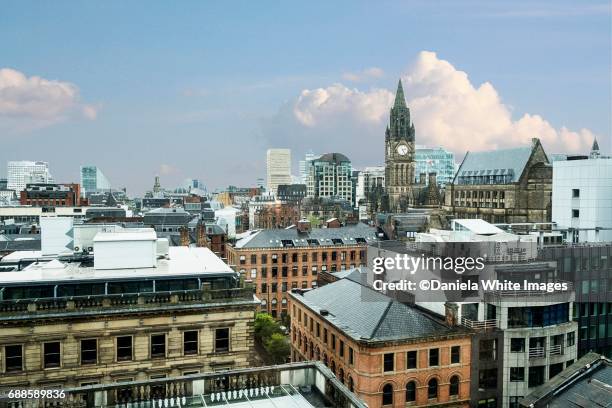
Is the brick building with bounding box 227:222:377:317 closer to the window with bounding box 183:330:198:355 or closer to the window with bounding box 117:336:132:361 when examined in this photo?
the window with bounding box 183:330:198:355

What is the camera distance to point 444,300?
151ft

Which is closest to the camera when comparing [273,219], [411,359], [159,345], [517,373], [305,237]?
[159,345]

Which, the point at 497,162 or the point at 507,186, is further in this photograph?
the point at 497,162

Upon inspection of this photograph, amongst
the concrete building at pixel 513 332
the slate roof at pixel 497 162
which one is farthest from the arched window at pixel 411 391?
the slate roof at pixel 497 162

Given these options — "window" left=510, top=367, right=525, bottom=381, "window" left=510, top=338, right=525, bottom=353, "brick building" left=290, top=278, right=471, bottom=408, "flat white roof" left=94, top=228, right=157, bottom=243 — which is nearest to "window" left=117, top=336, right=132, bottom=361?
"flat white roof" left=94, top=228, right=157, bottom=243

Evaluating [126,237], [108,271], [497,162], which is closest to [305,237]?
[126,237]

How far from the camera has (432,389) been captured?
41500 mm

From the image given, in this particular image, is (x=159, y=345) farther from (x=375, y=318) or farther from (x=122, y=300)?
(x=375, y=318)

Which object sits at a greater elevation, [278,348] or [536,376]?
[536,376]

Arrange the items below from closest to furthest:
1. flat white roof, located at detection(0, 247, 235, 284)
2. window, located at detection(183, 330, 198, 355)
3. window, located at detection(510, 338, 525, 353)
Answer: window, located at detection(183, 330, 198, 355) → flat white roof, located at detection(0, 247, 235, 284) → window, located at detection(510, 338, 525, 353)

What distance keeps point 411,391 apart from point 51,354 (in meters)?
26.0

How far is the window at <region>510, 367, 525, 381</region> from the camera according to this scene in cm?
4322

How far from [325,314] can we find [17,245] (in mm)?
57809

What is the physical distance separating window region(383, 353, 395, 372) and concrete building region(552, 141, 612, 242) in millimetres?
36862
